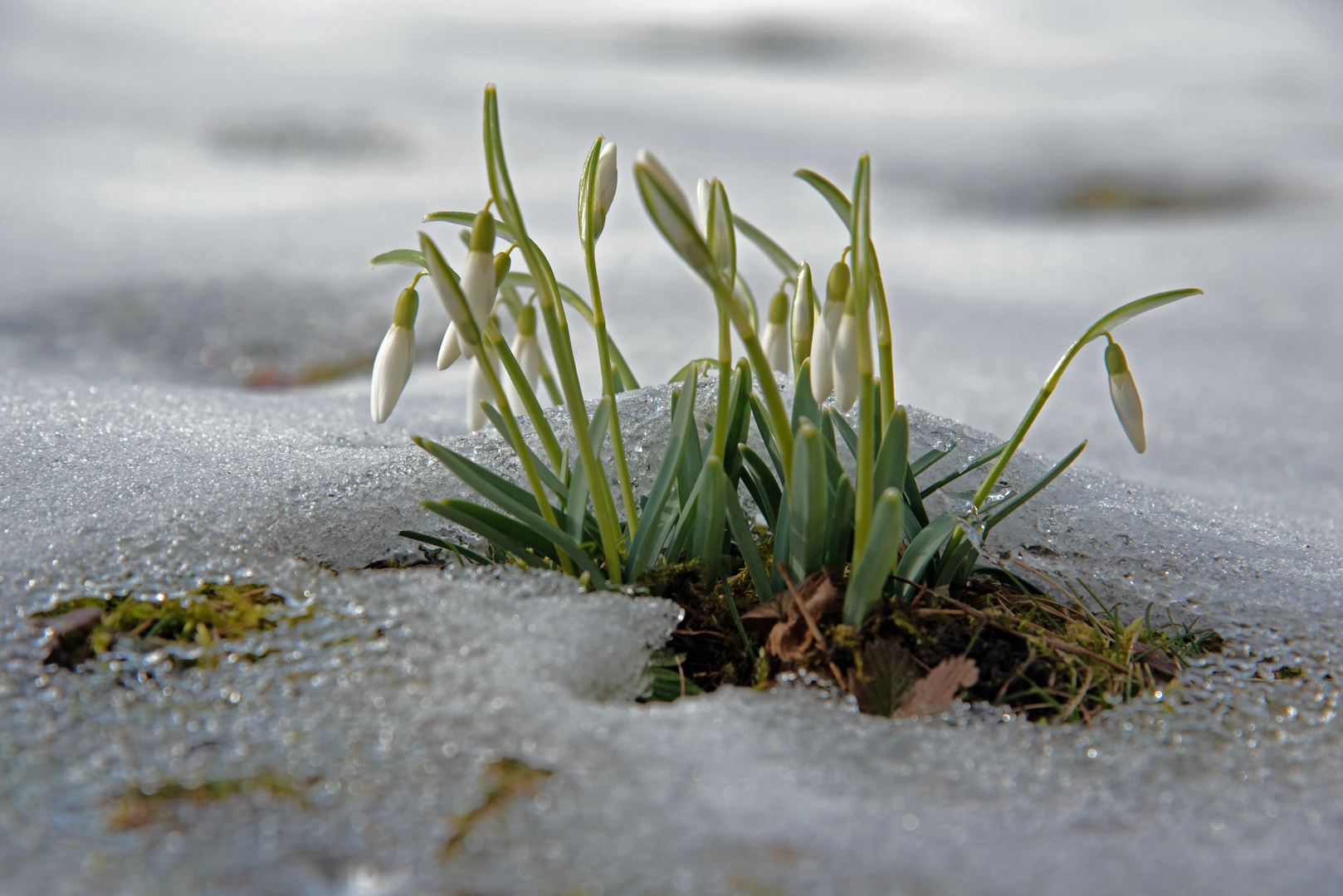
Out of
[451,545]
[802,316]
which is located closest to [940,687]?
[802,316]

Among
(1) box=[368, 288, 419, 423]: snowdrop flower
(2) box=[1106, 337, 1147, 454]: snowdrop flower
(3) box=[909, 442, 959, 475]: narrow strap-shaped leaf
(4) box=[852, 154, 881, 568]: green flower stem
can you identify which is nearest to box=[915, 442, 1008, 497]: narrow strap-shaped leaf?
(3) box=[909, 442, 959, 475]: narrow strap-shaped leaf

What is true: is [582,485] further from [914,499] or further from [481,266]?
[914,499]

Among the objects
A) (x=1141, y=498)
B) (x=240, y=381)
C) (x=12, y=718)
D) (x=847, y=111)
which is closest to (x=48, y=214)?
(x=240, y=381)

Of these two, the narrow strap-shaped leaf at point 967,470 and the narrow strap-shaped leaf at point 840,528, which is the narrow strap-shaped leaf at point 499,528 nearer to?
the narrow strap-shaped leaf at point 840,528

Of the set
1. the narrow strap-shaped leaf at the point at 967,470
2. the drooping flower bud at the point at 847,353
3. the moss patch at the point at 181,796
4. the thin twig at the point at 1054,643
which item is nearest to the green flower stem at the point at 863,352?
the drooping flower bud at the point at 847,353

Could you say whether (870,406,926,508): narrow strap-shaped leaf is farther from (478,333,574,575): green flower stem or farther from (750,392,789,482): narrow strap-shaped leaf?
(478,333,574,575): green flower stem

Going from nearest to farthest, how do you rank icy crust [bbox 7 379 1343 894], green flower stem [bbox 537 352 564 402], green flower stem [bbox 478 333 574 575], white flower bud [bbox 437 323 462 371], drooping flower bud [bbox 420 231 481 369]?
1. icy crust [bbox 7 379 1343 894]
2. drooping flower bud [bbox 420 231 481 369]
3. green flower stem [bbox 478 333 574 575]
4. white flower bud [bbox 437 323 462 371]
5. green flower stem [bbox 537 352 564 402]
